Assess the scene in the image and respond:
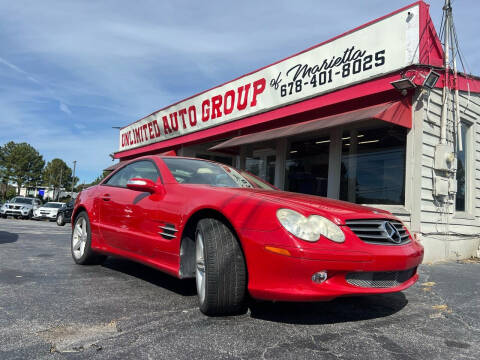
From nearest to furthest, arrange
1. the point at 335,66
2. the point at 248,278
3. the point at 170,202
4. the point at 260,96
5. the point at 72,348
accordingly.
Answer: the point at 72,348, the point at 248,278, the point at 170,202, the point at 335,66, the point at 260,96

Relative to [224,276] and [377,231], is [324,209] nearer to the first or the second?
[377,231]

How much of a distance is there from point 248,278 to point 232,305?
0.77ft

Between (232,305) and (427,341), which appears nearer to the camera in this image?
(427,341)

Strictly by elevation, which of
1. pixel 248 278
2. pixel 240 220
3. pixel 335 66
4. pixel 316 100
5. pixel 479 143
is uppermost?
pixel 335 66

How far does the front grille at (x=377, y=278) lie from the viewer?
246cm

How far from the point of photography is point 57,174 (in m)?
80.3

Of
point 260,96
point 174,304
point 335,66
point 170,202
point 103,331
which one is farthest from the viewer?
point 260,96

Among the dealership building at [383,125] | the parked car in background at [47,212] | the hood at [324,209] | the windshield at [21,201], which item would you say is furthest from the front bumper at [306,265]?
the windshield at [21,201]

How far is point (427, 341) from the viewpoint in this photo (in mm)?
2363

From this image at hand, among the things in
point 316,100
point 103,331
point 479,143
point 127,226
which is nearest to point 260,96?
point 316,100

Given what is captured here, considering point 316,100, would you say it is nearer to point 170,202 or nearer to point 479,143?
point 479,143

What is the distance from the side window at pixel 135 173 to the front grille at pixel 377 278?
2.10 metres

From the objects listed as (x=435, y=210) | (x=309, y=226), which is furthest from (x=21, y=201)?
(x=309, y=226)

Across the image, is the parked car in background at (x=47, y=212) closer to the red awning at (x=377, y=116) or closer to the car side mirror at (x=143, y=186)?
the red awning at (x=377, y=116)
